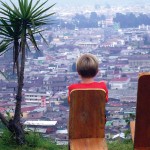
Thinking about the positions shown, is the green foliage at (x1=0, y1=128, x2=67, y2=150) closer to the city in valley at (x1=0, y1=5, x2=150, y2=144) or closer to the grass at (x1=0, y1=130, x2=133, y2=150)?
the grass at (x1=0, y1=130, x2=133, y2=150)

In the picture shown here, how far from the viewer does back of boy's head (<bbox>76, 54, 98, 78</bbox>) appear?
3098 mm

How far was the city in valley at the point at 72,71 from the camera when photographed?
233 inches

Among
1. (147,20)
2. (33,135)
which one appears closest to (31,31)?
(33,135)

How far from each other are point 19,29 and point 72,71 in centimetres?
924

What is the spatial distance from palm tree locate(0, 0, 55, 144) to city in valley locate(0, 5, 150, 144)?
33 cm

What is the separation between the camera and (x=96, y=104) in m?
2.88

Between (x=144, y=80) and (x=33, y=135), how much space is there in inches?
97.6

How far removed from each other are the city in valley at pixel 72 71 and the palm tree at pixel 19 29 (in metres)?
0.33

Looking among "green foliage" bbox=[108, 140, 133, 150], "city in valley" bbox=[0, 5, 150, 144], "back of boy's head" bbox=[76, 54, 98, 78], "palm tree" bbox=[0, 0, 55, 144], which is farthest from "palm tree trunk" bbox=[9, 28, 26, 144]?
"back of boy's head" bbox=[76, 54, 98, 78]

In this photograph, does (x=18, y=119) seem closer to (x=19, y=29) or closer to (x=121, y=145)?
(x=19, y=29)

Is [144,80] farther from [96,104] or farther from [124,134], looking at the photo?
[124,134]

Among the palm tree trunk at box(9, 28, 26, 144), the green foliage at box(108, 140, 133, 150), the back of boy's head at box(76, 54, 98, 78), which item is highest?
the back of boy's head at box(76, 54, 98, 78)

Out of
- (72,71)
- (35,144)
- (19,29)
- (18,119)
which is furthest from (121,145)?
(72,71)

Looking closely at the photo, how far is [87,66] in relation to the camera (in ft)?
10.1
